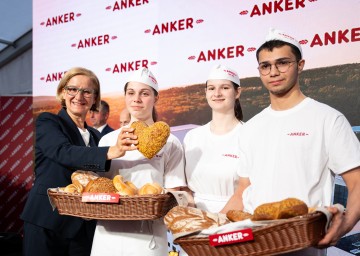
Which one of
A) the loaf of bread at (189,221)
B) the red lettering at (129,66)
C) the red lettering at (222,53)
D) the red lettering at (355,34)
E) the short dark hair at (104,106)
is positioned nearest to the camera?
the loaf of bread at (189,221)

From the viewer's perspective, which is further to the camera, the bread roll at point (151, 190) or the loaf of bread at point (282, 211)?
the bread roll at point (151, 190)

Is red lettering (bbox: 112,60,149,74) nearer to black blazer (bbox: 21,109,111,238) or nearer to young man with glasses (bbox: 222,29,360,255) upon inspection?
black blazer (bbox: 21,109,111,238)

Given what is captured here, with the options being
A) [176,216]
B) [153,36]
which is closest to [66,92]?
[176,216]

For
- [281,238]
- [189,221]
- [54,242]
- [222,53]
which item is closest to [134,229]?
[54,242]

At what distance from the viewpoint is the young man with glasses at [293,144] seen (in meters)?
1.50

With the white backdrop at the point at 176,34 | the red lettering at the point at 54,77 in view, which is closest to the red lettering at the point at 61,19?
the white backdrop at the point at 176,34

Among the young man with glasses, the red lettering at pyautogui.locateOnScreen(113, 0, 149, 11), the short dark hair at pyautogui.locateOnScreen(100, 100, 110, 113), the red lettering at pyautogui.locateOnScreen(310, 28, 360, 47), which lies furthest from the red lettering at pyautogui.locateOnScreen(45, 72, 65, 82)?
the young man with glasses

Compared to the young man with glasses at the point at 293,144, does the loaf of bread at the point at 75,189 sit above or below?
below

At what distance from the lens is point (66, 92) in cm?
237

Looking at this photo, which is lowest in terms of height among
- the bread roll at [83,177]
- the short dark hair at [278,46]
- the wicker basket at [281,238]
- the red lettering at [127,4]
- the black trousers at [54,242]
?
the black trousers at [54,242]

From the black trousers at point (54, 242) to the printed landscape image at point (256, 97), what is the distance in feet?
5.06

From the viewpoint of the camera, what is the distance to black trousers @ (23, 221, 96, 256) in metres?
2.21

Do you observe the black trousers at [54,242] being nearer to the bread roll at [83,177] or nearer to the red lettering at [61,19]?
the bread roll at [83,177]

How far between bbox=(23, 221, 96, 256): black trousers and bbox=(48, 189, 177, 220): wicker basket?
0.42 meters
